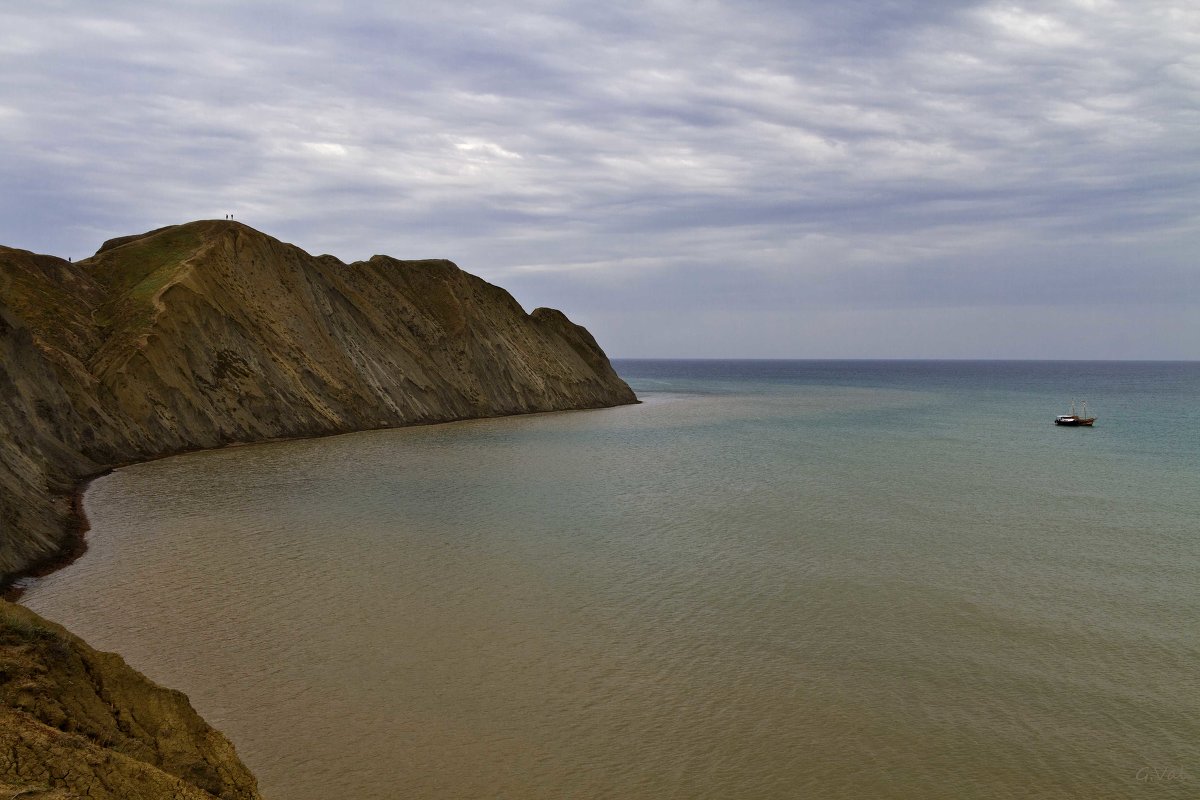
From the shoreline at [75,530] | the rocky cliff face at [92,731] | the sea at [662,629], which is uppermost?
the rocky cliff face at [92,731]

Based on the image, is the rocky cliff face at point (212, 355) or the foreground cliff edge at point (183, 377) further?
the rocky cliff face at point (212, 355)

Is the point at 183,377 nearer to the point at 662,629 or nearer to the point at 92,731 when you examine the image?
the point at 662,629

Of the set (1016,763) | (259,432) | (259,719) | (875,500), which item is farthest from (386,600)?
(259,432)

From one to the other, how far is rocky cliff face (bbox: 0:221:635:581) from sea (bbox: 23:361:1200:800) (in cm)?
574

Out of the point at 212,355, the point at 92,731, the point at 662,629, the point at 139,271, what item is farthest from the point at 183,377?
the point at 92,731

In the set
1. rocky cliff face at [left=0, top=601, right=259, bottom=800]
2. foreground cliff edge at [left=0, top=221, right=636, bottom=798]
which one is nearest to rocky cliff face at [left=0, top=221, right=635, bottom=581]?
foreground cliff edge at [left=0, top=221, right=636, bottom=798]

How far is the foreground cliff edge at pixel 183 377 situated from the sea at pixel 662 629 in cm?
314

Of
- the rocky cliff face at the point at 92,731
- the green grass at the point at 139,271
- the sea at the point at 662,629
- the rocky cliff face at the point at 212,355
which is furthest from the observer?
the green grass at the point at 139,271

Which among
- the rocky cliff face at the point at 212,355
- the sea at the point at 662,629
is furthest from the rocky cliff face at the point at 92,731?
the rocky cliff face at the point at 212,355

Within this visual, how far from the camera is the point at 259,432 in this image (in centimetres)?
5459

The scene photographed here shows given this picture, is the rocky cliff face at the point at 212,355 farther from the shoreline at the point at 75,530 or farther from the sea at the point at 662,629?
the sea at the point at 662,629

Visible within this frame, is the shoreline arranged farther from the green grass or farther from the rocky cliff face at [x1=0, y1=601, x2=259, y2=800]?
the rocky cliff face at [x1=0, y1=601, x2=259, y2=800]

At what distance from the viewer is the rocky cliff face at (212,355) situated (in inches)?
1419

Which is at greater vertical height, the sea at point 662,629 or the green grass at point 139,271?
the green grass at point 139,271
